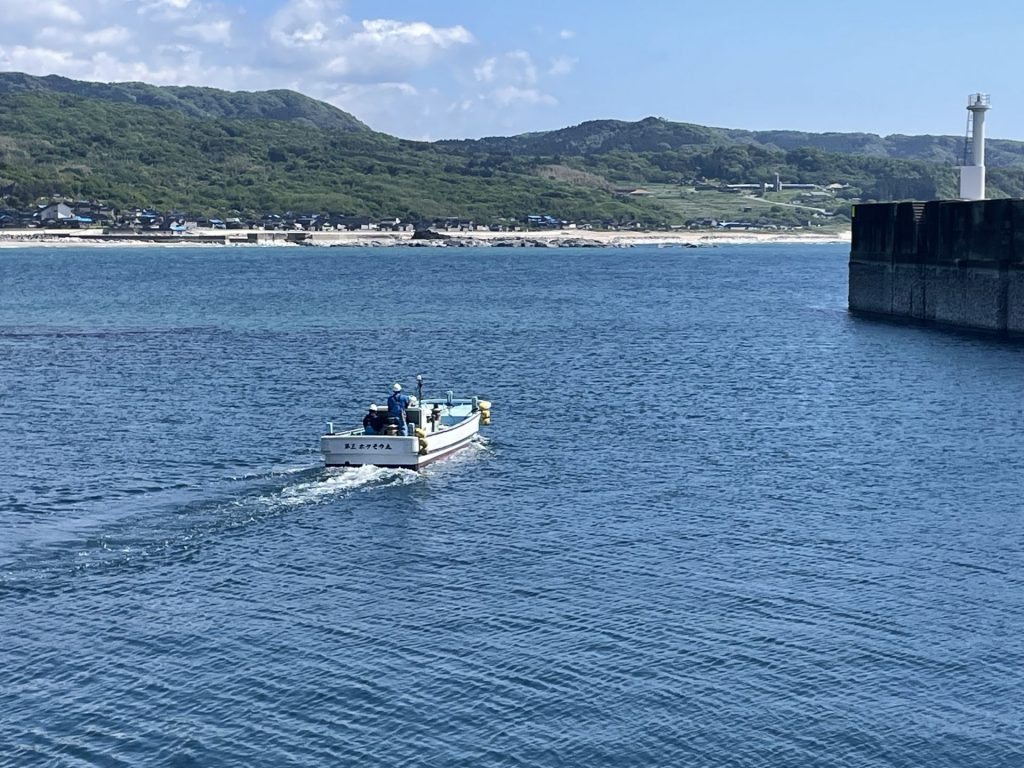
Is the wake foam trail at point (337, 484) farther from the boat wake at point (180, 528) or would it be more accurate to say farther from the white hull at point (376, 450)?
the white hull at point (376, 450)

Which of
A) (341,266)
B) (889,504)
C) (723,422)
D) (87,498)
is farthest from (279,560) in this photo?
(341,266)

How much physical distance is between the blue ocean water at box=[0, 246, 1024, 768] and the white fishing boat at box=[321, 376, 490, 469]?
0.77 m

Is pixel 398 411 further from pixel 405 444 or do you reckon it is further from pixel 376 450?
pixel 376 450

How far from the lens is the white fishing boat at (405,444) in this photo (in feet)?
141

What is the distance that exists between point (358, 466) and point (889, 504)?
1525cm

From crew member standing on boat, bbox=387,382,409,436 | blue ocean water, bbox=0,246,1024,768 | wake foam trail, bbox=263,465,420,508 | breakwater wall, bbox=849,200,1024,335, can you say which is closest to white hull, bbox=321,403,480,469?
wake foam trail, bbox=263,465,420,508

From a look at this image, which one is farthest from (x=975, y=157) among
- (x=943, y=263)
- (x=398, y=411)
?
(x=398, y=411)

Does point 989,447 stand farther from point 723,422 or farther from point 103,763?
point 103,763

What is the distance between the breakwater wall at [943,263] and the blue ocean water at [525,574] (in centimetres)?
1274

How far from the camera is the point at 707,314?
376 feet

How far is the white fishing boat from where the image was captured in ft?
141

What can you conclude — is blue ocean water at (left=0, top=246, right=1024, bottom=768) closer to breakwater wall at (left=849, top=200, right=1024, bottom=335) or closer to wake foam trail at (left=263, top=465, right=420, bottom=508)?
wake foam trail at (left=263, top=465, right=420, bottom=508)

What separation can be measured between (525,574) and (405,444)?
11.2m

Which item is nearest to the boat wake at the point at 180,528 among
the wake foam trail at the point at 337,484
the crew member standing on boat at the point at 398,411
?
the wake foam trail at the point at 337,484
